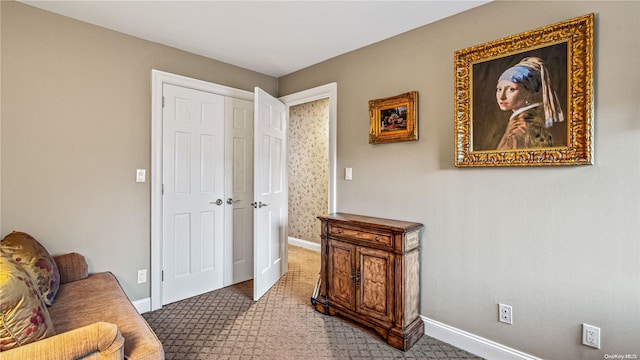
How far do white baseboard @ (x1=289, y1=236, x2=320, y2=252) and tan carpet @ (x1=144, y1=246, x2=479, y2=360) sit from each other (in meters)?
1.64

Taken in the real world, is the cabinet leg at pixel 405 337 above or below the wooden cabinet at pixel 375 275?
below

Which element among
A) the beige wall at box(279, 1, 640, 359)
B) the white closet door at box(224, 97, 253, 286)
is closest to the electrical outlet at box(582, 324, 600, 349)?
the beige wall at box(279, 1, 640, 359)

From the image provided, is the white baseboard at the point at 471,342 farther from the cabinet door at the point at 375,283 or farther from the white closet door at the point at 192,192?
the white closet door at the point at 192,192

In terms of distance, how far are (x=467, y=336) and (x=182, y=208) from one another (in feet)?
8.42

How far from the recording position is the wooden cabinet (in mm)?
2156

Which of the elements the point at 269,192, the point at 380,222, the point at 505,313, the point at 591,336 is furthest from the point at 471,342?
the point at 269,192

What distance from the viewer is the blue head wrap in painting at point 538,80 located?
1759mm

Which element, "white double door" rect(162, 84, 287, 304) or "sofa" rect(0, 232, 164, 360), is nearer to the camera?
"sofa" rect(0, 232, 164, 360)

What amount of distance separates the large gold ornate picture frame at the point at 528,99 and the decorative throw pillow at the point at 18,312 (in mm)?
2386

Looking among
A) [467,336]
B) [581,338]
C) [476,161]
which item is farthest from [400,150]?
[581,338]

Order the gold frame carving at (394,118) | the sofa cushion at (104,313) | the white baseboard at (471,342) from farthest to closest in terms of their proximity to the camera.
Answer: the gold frame carving at (394,118) → the white baseboard at (471,342) → the sofa cushion at (104,313)

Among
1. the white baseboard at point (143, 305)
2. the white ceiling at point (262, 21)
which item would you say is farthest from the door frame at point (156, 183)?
the white ceiling at point (262, 21)

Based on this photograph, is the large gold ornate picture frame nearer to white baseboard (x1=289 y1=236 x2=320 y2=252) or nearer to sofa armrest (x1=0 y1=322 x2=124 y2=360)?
sofa armrest (x1=0 y1=322 x2=124 y2=360)

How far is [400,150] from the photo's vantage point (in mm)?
2500
